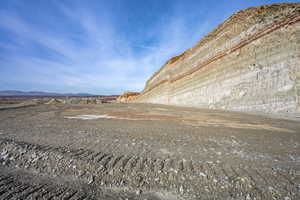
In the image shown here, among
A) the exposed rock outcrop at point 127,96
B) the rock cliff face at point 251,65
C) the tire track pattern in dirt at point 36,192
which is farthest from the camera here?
the exposed rock outcrop at point 127,96

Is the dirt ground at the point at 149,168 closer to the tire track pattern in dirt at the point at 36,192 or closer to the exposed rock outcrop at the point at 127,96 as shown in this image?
the tire track pattern in dirt at the point at 36,192

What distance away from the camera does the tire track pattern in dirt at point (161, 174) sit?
1.46 meters

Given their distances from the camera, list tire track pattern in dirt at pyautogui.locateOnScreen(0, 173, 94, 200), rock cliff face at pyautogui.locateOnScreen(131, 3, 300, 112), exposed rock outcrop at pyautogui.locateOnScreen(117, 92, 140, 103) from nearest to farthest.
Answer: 1. tire track pattern in dirt at pyautogui.locateOnScreen(0, 173, 94, 200)
2. rock cliff face at pyautogui.locateOnScreen(131, 3, 300, 112)
3. exposed rock outcrop at pyautogui.locateOnScreen(117, 92, 140, 103)

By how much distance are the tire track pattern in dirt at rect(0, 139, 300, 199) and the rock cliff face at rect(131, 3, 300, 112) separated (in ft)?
23.0

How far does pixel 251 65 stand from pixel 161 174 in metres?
10.3

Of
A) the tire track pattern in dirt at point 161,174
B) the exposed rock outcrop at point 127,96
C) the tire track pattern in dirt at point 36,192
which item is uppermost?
the exposed rock outcrop at point 127,96

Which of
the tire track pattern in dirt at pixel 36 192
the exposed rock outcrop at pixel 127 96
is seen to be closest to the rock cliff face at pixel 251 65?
the tire track pattern in dirt at pixel 36 192

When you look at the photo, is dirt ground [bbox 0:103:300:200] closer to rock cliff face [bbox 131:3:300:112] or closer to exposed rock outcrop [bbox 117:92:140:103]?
rock cliff face [bbox 131:3:300:112]

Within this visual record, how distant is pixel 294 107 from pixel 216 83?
5.12m

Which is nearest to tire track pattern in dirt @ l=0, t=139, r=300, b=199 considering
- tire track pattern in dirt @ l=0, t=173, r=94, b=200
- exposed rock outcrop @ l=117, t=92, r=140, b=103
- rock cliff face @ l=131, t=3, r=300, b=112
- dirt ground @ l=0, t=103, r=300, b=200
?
dirt ground @ l=0, t=103, r=300, b=200

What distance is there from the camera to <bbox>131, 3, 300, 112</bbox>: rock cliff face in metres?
6.48

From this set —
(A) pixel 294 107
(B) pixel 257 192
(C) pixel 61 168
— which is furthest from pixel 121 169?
(A) pixel 294 107

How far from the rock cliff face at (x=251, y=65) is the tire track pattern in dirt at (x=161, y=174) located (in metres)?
7.00

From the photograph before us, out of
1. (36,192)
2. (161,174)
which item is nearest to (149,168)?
Result: (161,174)
